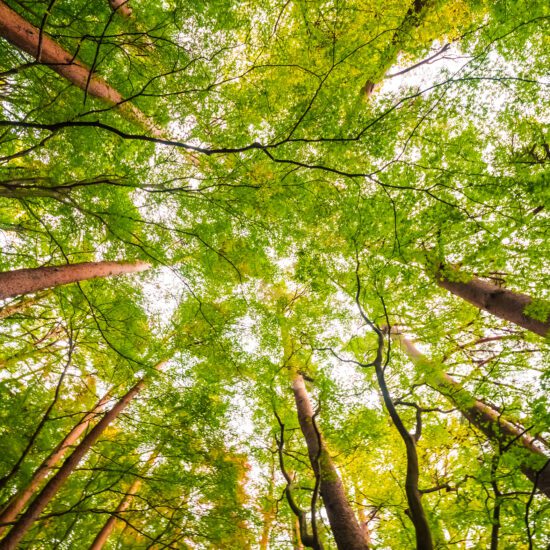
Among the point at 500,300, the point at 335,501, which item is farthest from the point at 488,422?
the point at 335,501

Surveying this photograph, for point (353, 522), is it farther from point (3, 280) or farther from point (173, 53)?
point (173, 53)

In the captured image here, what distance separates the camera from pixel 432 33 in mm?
4555

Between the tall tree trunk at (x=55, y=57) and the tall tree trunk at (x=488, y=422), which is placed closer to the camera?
the tall tree trunk at (x=55, y=57)

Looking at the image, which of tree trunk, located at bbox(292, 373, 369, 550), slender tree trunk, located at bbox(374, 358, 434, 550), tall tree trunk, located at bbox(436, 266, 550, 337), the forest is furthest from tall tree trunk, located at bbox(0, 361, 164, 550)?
tall tree trunk, located at bbox(436, 266, 550, 337)

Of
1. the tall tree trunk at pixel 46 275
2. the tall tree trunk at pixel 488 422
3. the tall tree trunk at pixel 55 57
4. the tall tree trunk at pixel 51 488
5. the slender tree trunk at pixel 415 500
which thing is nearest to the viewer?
the slender tree trunk at pixel 415 500

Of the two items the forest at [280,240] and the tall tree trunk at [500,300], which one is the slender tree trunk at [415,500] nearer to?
the forest at [280,240]

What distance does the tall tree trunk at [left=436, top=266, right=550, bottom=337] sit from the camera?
3842 mm

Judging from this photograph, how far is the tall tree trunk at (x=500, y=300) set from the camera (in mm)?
3842

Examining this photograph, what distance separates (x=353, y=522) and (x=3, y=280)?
5.62 metres

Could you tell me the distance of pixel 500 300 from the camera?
427 cm

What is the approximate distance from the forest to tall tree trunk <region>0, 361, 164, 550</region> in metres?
0.04

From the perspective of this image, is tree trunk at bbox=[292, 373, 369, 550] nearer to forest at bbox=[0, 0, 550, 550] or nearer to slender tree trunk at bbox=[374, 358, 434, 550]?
forest at bbox=[0, 0, 550, 550]

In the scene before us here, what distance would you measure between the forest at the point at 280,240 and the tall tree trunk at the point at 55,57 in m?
0.03

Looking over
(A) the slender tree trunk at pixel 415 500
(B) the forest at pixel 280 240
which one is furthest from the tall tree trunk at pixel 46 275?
(A) the slender tree trunk at pixel 415 500
